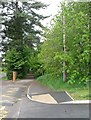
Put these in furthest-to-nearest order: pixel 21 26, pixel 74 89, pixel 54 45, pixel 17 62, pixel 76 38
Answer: pixel 21 26 < pixel 17 62 < pixel 54 45 < pixel 74 89 < pixel 76 38

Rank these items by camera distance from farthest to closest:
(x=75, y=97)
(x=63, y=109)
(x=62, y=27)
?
(x=62, y=27)
(x=75, y=97)
(x=63, y=109)

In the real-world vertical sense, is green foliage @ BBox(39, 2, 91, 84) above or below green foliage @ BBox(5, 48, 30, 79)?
above

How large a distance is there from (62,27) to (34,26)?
9.22m

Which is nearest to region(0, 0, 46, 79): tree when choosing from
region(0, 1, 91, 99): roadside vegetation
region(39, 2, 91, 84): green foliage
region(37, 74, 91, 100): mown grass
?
region(0, 1, 91, 99): roadside vegetation

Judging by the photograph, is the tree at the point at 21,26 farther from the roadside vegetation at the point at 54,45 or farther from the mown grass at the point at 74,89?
the mown grass at the point at 74,89

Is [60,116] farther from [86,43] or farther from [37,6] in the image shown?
[37,6]

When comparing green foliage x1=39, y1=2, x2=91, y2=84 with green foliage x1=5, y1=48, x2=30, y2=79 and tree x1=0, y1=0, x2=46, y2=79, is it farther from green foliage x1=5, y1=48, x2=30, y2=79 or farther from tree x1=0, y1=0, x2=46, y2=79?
tree x1=0, y1=0, x2=46, y2=79

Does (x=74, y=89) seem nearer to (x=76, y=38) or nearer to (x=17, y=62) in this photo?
(x=76, y=38)

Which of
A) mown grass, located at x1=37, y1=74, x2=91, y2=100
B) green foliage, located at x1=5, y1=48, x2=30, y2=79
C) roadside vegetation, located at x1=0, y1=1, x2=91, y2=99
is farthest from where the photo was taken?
green foliage, located at x1=5, y1=48, x2=30, y2=79

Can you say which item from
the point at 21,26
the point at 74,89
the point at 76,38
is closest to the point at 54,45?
the point at 74,89

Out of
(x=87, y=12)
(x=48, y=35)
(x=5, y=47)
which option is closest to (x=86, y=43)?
(x=87, y=12)

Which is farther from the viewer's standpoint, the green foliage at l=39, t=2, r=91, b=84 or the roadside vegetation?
the roadside vegetation

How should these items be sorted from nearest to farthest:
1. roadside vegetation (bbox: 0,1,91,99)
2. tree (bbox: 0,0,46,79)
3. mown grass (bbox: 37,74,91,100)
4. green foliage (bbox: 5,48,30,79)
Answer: roadside vegetation (bbox: 0,1,91,99), mown grass (bbox: 37,74,91,100), green foliage (bbox: 5,48,30,79), tree (bbox: 0,0,46,79)

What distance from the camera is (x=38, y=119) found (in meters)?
4.17
